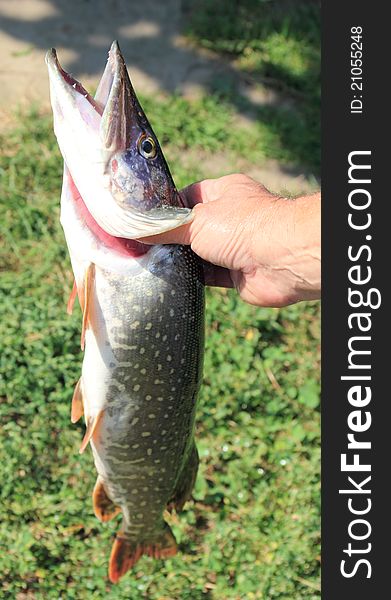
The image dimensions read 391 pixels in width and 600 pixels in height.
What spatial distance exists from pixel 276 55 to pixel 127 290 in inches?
154

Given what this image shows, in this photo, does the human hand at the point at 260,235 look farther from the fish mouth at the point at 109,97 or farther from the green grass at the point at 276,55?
the green grass at the point at 276,55

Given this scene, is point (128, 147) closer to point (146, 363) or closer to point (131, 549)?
point (146, 363)

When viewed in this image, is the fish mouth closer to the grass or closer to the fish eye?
the fish eye

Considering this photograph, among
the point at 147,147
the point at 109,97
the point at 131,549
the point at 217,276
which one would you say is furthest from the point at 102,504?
the point at 109,97

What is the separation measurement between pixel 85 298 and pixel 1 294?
1.87 metres

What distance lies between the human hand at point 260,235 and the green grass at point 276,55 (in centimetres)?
280

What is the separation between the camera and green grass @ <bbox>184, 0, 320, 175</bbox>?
5324mm

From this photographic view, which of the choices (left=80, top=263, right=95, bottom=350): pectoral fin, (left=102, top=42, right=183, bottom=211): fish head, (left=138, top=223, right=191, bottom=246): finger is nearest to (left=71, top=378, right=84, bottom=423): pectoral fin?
(left=80, top=263, right=95, bottom=350): pectoral fin

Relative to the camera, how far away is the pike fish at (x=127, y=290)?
2109 millimetres

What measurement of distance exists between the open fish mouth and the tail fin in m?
1.36

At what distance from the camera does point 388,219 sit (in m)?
2.57

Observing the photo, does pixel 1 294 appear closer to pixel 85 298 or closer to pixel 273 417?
pixel 273 417

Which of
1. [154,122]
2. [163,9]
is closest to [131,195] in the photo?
[154,122]

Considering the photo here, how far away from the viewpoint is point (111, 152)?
83.9 inches
